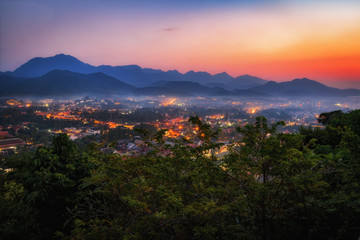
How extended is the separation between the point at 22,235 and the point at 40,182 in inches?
36.4

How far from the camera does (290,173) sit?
2461 millimetres

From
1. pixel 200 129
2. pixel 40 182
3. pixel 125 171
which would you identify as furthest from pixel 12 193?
pixel 200 129

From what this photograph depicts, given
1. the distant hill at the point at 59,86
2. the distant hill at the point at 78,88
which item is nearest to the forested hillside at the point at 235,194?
the distant hill at the point at 59,86

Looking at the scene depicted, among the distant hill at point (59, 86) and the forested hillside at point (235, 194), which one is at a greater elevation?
the distant hill at point (59, 86)

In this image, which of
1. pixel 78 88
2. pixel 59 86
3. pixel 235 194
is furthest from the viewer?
pixel 78 88

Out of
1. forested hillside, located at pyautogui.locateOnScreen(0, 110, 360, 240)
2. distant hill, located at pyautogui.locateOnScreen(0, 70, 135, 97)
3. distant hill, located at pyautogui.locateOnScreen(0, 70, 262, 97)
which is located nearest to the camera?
forested hillside, located at pyautogui.locateOnScreen(0, 110, 360, 240)

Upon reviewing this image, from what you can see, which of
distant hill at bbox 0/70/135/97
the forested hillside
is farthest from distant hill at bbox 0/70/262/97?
the forested hillside

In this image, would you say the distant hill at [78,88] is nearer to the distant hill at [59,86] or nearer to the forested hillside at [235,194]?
the distant hill at [59,86]

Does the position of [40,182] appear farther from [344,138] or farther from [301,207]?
[344,138]

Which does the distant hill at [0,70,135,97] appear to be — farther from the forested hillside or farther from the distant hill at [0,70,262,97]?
the forested hillside

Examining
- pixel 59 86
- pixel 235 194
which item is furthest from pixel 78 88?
pixel 235 194

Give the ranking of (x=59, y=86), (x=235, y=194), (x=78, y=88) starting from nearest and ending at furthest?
(x=235, y=194), (x=59, y=86), (x=78, y=88)

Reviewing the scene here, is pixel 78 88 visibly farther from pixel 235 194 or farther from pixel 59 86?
pixel 235 194

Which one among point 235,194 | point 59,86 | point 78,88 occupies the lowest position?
point 235,194
